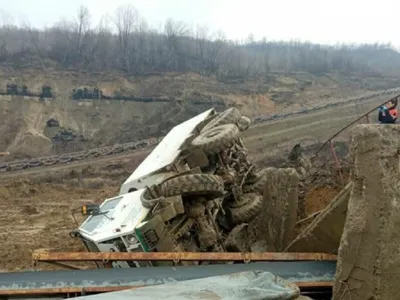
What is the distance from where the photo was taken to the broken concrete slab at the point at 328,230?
16.8 feet

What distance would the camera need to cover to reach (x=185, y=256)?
5.45 meters

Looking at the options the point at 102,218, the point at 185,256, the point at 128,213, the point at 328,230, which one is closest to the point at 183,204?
the point at 128,213

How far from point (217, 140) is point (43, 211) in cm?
889

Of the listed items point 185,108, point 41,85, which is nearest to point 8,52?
point 41,85

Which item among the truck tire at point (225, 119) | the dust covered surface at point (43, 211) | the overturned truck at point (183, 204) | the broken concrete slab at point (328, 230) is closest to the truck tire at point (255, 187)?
the overturned truck at point (183, 204)

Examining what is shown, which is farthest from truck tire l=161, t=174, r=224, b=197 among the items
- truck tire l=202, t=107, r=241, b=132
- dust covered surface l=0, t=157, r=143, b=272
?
truck tire l=202, t=107, r=241, b=132

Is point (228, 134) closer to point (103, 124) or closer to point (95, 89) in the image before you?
point (103, 124)

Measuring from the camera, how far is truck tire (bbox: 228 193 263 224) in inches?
328

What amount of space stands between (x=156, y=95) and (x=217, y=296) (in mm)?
45820

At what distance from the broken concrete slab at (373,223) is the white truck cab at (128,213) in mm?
2792

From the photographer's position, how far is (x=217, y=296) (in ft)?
8.88

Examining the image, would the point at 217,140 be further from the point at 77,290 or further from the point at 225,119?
the point at 77,290

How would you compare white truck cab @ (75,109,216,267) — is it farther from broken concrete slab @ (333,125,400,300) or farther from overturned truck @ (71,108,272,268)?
broken concrete slab @ (333,125,400,300)

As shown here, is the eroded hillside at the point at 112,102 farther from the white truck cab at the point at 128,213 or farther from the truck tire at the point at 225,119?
the white truck cab at the point at 128,213
